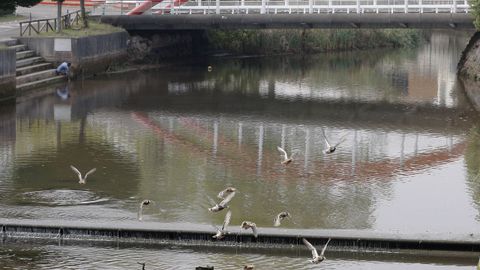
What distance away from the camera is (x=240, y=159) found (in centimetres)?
3753

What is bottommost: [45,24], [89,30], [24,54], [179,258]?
[179,258]

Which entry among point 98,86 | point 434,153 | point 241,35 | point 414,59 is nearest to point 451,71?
point 414,59

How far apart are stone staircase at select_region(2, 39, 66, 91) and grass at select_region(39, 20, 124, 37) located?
185 centimetres

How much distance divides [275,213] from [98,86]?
2758 cm

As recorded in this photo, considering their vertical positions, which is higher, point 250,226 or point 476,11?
point 476,11

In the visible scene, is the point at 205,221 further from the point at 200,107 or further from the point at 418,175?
the point at 200,107

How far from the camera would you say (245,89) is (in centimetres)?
5850

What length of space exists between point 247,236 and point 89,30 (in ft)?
117

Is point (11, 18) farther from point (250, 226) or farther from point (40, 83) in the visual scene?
point (250, 226)

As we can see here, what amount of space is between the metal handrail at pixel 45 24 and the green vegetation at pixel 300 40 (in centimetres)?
1525

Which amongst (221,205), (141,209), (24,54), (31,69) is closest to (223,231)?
(221,205)

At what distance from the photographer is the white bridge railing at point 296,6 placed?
199 ft

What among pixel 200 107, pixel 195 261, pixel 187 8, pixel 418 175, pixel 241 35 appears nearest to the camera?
pixel 195 261

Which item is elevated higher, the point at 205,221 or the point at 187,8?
the point at 187,8
